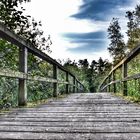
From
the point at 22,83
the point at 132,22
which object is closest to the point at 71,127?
the point at 22,83

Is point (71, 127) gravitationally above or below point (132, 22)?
below

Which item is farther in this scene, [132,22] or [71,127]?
[132,22]

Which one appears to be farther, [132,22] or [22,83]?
[132,22]

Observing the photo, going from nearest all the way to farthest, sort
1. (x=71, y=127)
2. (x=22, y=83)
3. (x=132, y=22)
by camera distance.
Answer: (x=71, y=127), (x=22, y=83), (x=132, y=22)

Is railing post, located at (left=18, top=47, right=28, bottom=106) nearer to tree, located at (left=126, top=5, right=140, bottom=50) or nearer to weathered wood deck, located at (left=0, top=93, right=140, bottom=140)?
weathered wood deck, located at (left=0, top=93, right=140, bottom=140)

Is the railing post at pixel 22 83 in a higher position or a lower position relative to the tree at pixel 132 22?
lower

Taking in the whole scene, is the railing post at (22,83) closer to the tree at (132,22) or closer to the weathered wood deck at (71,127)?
the weathered wood deck at (71,127)

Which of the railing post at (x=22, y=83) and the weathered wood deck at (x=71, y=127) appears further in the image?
the railing post at (x=22, y=83)

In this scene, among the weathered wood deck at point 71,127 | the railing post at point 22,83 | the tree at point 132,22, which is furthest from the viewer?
the tree at point 132,22

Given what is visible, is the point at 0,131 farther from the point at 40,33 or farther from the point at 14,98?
the point at 40,33

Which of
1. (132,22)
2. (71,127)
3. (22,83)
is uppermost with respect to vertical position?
(132,22)

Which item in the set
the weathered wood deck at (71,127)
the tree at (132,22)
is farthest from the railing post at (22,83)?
the tree at (132,22)

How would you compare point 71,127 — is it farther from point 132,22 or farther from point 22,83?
point 132,22

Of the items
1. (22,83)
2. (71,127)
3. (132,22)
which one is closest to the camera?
(71,127)
